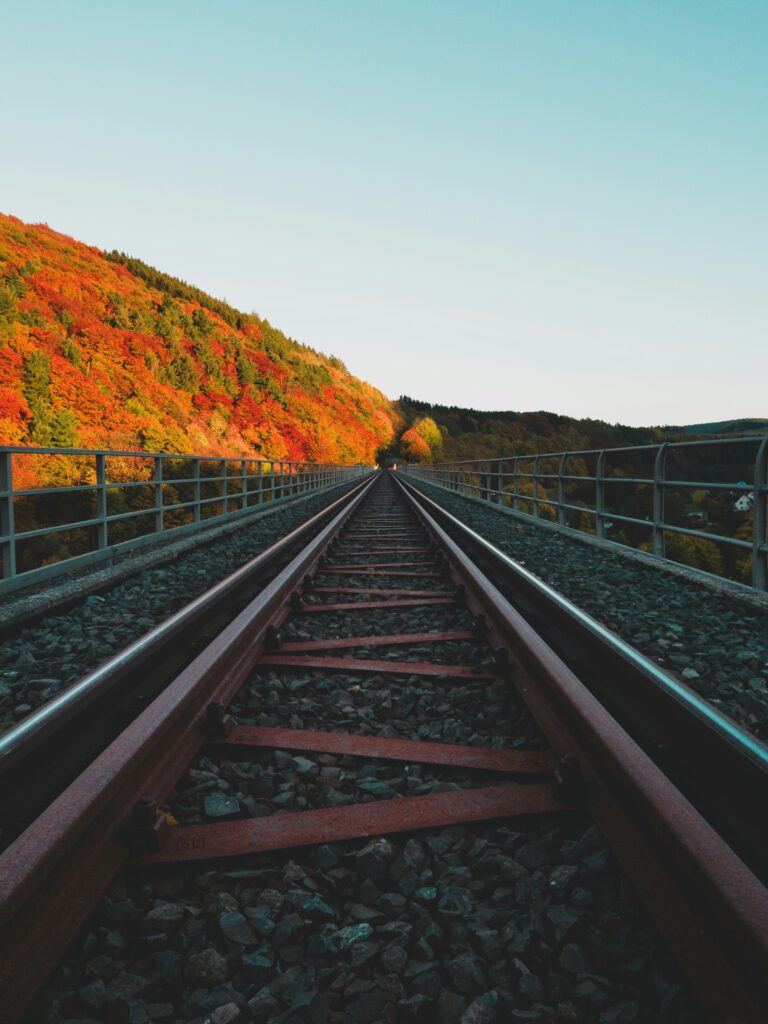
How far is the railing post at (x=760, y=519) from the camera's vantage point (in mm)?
4840

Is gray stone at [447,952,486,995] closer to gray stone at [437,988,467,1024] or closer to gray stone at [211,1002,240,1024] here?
gray stone at [437,988,467,1024]

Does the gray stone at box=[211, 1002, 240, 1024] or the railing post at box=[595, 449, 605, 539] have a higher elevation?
the railing post at box=[595, 449, 605, 539]

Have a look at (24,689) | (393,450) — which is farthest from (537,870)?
(393,450)

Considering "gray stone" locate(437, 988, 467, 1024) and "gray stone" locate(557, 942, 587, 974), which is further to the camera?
"gray stone" locate(557, 942, 587, 974)

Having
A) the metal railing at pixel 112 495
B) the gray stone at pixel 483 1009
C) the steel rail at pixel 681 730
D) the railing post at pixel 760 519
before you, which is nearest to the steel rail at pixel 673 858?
the steel rail at pixel 681 730

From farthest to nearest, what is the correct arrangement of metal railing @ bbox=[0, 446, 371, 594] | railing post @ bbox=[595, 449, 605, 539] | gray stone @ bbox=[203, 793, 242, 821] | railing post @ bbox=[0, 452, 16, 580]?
metal railing @ bbox=[0, 446, 371, 594] < railing post @ bbox=[595, 449, 605, 539] < railing post @ bbox=[0, 452, 16, 580] < gray stone @ bbox=[203, 793, 242, 821]

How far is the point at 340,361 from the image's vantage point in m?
146

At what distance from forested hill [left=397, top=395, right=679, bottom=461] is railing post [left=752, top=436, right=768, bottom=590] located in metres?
92.6

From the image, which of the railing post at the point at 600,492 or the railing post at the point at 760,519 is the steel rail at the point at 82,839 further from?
the railing post at the point at 600,492

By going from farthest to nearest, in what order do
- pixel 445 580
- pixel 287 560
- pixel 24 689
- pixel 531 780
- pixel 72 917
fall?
pixel 287 560
pixel 445 580
pixel 24 689
pixel 531 780
pixel 72 917

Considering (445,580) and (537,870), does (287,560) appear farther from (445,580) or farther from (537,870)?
(537,870)

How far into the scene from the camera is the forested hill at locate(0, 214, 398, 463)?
33.4 meters

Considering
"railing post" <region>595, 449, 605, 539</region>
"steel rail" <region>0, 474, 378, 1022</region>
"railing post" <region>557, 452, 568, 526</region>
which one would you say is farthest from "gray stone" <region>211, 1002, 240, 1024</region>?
"railing post" <region>557, 452, 568, 526</region>

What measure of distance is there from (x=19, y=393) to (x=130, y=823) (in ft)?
116
